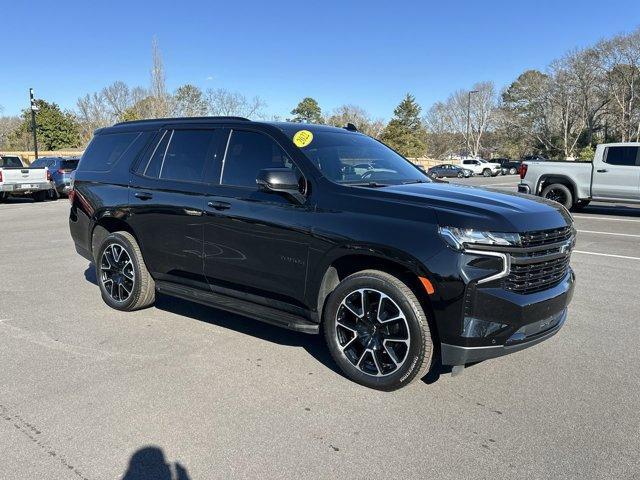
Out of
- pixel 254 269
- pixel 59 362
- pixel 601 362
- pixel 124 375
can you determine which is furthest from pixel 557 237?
pixel 59 362

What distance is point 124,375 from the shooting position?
3.98 metres

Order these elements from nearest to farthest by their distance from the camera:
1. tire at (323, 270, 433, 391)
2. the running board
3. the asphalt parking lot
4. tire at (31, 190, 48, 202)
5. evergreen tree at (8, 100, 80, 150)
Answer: the asphalt parking lot
tire at (323, 270, 433, 391)
the running board
tire at (31, 190, 48, 202)
evergreen tree at (8, 100, 80, 150)

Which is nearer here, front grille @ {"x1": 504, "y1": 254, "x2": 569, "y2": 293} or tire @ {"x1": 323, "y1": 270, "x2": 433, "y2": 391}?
front grille @ {"x1": 504, "y1": 254, "x2": 569, "y2": 293}

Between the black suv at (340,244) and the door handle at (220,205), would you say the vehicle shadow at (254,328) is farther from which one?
the door handle at (220,205)

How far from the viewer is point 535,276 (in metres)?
3.51

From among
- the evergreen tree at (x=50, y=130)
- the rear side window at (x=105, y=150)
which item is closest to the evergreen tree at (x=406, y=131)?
the evergreen tree at (x=50, y=130)

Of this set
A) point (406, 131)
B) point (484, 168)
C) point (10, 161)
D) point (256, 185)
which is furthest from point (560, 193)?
point (406, 131)

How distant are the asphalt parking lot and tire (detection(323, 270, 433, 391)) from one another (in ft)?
0.52

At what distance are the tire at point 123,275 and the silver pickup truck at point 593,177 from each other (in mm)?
12436

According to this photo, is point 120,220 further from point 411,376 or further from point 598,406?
point 598,406

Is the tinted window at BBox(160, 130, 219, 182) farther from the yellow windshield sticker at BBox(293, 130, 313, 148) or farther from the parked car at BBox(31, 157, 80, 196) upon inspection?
the parked car at BBox(31, 157, 80, 196)

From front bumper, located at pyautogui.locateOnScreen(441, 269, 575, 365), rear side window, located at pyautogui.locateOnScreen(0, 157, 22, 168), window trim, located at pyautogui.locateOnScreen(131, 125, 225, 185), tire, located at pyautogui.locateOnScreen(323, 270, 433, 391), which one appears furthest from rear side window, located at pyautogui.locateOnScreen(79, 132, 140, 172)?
rear side window, located at pyautogui.locateOnScreen(0, 157, 22, 168)

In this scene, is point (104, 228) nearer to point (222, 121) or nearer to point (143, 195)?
point (143, 195)

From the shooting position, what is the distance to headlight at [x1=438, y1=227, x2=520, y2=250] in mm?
3305
